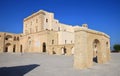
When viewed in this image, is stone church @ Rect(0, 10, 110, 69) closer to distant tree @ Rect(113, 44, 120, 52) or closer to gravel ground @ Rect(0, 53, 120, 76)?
gravel ground @ Rect(0, 53, 120, 76)

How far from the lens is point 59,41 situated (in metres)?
34.6

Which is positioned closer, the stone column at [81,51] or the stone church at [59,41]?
the stone column at [81,51]

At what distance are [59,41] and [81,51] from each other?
2226 cm

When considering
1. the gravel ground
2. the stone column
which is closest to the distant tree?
the gravel ground

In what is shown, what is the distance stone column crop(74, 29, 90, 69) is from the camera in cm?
1226

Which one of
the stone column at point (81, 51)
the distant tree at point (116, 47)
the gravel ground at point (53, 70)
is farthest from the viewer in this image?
the distant tree at point (116, 47)

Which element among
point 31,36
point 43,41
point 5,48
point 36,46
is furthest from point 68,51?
point 5,48

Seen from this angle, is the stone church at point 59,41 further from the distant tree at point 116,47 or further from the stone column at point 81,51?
the distant tree at point 116,47

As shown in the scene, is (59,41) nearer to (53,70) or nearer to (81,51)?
(81,51)

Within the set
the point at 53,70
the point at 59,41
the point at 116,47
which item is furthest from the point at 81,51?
the point at 116,47

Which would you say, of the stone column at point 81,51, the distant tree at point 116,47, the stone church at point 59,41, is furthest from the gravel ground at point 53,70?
the distant tree at point 116,47

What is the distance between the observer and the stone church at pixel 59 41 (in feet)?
41.8

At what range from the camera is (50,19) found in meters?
40.0

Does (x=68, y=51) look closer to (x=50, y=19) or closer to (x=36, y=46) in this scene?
(x=36, y=46)
